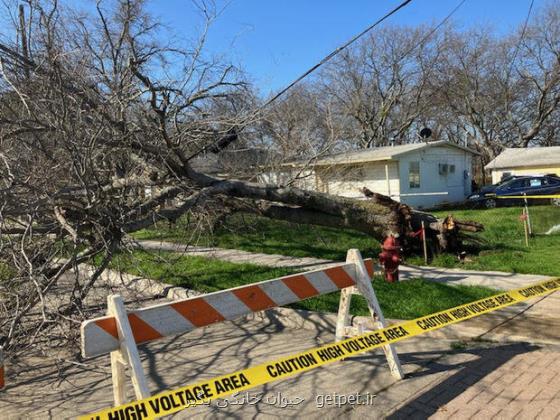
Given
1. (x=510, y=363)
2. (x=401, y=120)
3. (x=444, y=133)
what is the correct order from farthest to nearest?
(x=444, y=133) → (x=401, y=120) → (x=510, y=363)

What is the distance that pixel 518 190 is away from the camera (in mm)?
22312

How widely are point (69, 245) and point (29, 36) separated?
267cm

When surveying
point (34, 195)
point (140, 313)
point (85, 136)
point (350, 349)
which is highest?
point (85, 136)

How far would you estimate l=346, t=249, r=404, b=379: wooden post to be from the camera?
14.0 ft

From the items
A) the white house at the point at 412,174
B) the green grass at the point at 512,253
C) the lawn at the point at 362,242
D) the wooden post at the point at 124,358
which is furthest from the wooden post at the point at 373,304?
the white house at the point at 412,174

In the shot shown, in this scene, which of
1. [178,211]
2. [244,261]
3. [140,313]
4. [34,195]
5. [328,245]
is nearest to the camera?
[140,313]

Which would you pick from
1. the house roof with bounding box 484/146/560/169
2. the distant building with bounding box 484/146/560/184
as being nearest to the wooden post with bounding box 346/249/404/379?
the distant building with bounding box 484/146/560/184

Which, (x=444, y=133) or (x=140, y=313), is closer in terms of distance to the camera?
(x=140, y=313)

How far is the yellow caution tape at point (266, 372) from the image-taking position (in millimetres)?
2629

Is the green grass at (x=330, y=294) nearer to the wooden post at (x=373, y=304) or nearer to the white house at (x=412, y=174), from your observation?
the wooden post at (x=373, y=304)

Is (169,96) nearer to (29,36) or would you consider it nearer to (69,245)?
(29,36)

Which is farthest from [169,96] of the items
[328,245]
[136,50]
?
[328,245]

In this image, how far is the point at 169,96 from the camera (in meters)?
8.11

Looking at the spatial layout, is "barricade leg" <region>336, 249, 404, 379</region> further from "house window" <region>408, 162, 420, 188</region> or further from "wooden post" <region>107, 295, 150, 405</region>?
"house window" <region>408, 162, 420, 188</region>
